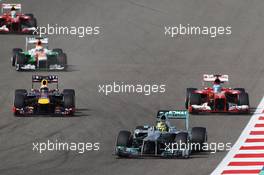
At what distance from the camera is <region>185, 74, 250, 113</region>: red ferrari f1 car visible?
55.2m

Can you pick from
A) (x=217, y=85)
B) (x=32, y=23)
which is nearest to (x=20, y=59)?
(x=32, y=23)

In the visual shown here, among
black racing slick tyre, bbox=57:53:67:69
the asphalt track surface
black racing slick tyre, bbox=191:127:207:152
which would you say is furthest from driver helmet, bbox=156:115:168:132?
black racing slick tyre, bbox=57:53:67:69

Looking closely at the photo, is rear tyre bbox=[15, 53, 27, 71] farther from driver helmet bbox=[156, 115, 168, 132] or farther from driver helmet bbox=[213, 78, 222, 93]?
driver helmet bbox=[156, 115, 168, 132]

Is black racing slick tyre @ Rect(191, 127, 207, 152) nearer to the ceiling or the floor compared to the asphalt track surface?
nearer to the floor

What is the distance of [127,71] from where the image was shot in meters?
63.6

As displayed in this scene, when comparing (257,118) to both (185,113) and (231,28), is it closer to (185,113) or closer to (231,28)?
(185,113)

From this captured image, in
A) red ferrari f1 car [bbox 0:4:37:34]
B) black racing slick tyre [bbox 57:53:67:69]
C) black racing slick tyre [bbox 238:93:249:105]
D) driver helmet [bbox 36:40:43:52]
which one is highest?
red ferrari f1 car [bbox 0:4:37:34]

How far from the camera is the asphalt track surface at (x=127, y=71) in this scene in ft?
157

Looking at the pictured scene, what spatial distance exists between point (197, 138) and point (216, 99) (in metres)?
7.06

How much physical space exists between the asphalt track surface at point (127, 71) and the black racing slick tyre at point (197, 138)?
596mm

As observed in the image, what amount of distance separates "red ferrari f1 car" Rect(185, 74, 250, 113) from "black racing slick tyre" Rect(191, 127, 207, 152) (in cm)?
647

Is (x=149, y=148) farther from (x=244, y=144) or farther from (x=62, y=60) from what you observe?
(x=62, y=60)

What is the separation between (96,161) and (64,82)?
542 inches

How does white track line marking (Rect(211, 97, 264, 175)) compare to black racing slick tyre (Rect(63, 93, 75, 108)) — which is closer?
white track line marking (Rect(211, 97, 264, 175))
